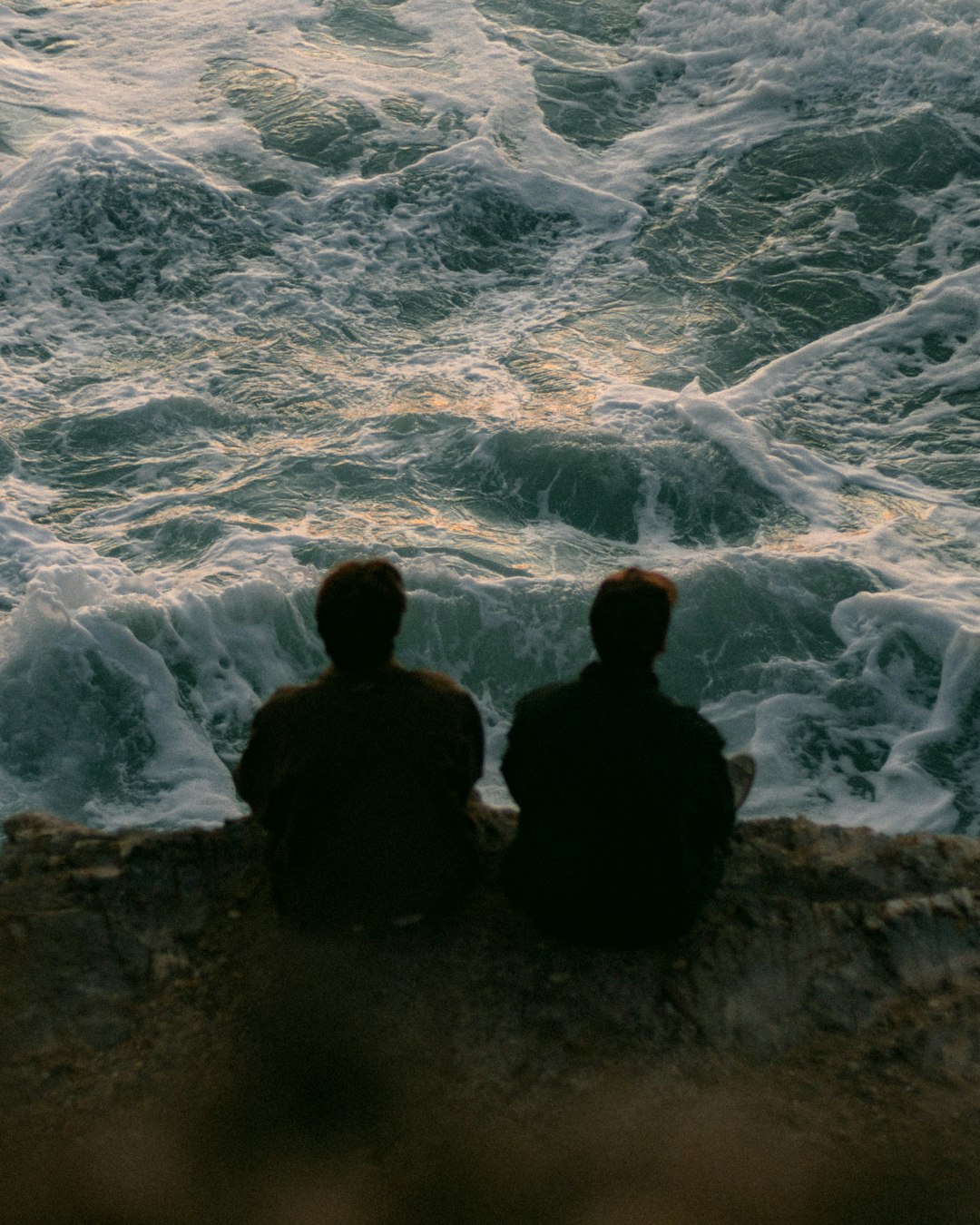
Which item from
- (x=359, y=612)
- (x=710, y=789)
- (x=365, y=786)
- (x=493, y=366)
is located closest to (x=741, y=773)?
(x=710, y=789)

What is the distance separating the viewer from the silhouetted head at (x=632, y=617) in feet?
10.9

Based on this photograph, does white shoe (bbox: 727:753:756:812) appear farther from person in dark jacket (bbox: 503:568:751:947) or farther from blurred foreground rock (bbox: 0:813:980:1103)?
person in dark jacket (bbox: 503:568:751:947)

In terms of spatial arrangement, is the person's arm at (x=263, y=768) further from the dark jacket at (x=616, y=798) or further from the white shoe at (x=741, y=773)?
the white shoe at (x=741, y=773)

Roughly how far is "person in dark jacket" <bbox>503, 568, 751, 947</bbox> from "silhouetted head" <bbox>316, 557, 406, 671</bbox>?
430mm

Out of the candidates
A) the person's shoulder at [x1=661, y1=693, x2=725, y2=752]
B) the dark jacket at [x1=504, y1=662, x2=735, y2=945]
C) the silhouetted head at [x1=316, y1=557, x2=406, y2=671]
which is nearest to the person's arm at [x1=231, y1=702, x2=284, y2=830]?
the silhouetted head at [x1=316, y1=557, x2=406, y2=671]

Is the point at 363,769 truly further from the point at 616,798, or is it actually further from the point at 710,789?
the point at 710,789

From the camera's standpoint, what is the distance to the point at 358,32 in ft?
47.2

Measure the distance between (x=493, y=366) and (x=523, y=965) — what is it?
609 cm

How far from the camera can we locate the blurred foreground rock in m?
3.45

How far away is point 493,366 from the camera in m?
9.07

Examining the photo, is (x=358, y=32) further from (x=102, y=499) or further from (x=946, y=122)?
(x=102, y=499)

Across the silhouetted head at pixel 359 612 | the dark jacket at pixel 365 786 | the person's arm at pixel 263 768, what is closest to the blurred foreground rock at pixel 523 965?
the dark jacket at pixel 365 786

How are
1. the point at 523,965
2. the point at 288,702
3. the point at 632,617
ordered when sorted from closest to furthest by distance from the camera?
the point at 632,617, the point at 288,702, the point at 523,965

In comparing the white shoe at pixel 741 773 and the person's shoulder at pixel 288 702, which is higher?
the person's shoulder at pixel 288 702
